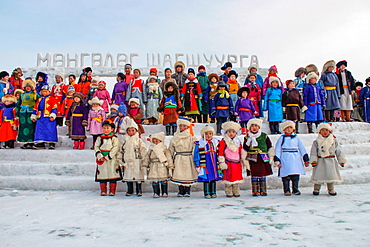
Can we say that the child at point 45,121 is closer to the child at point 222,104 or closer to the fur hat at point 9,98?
the fur hat at point 9,98

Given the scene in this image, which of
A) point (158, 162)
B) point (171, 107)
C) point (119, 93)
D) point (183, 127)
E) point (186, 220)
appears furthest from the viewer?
point (119, 93)

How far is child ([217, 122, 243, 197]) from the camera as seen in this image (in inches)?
209

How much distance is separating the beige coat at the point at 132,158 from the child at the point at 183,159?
587 millimetres

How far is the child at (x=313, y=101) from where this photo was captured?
816cm

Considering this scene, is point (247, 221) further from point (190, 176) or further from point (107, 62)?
point (107, 62)

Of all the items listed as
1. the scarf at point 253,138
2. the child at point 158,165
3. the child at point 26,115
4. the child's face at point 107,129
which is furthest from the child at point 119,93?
the scarf at point 253,138

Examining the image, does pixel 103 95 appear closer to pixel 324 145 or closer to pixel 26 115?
pixel 26 115

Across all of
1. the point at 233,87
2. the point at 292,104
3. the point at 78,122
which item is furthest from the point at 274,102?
the point at 78,122

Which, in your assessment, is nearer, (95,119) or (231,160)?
(231,160)

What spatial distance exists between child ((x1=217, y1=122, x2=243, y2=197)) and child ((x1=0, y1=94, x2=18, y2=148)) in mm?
5694

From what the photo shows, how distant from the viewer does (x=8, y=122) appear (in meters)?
8.02

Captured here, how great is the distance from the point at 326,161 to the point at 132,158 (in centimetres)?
346

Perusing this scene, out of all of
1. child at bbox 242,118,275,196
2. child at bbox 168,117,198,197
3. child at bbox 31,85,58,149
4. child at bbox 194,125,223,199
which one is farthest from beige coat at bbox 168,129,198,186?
child at bbox 31,85,58,149

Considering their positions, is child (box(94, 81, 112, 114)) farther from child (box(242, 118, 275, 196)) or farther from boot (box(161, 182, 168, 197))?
child (box(242, 118, 275, 196))
